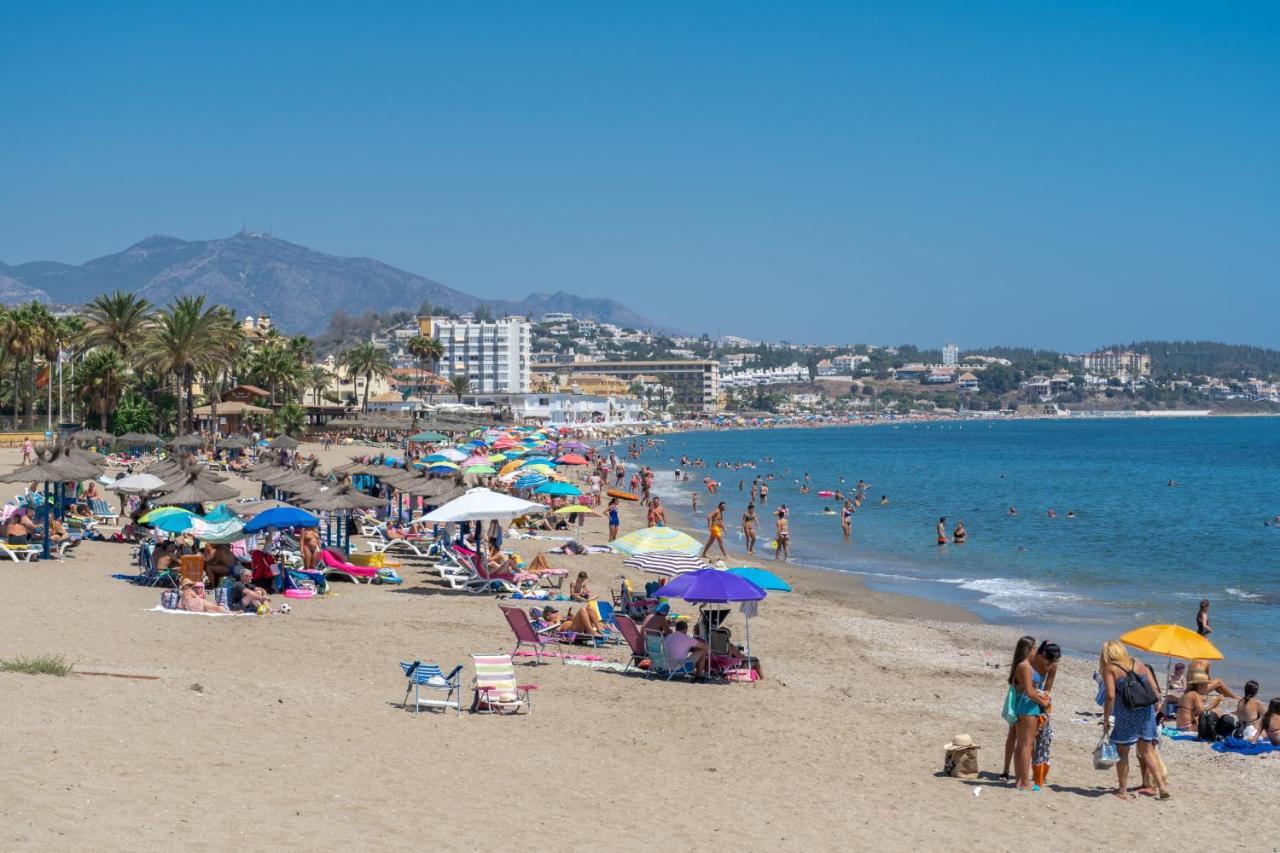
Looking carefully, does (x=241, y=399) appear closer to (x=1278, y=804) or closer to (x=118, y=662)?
(x=118, y=662)

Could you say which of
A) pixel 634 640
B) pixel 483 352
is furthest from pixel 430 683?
pixel 483 352

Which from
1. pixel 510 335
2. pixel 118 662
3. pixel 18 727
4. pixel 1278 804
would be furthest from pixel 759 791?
pixel 510 335

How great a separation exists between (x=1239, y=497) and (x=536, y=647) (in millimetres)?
50338

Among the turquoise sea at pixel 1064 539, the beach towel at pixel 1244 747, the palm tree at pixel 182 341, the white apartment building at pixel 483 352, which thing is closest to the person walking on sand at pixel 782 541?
the turquoise sea at pixel 1064 539

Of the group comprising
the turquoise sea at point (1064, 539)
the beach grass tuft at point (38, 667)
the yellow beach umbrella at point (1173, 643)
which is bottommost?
the turquoise sea at point (1064, 539)

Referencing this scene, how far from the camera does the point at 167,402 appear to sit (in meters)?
61.4

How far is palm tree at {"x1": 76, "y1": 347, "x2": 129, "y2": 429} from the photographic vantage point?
5262 centimetres

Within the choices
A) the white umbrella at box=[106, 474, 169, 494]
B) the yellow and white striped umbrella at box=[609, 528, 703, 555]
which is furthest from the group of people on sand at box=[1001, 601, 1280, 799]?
the white umbrella at box=[106, 474, 169, 494]

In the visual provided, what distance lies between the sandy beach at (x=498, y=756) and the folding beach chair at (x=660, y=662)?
29 centimetres

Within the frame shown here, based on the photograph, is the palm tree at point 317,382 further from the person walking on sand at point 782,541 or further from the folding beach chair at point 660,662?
the folding beach chair at point 660,662

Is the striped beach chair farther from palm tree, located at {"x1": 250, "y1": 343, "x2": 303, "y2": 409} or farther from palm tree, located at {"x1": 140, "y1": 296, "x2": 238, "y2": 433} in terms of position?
palm tree, located at {"x1": 250, "y1": 343, "x2": 303, "y2": 409}

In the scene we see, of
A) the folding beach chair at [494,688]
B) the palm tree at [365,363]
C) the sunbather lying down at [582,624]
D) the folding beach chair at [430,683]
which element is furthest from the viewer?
the palm tree at [365,363]

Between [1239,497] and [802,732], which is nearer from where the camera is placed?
[802,732]

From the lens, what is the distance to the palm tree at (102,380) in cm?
5262
